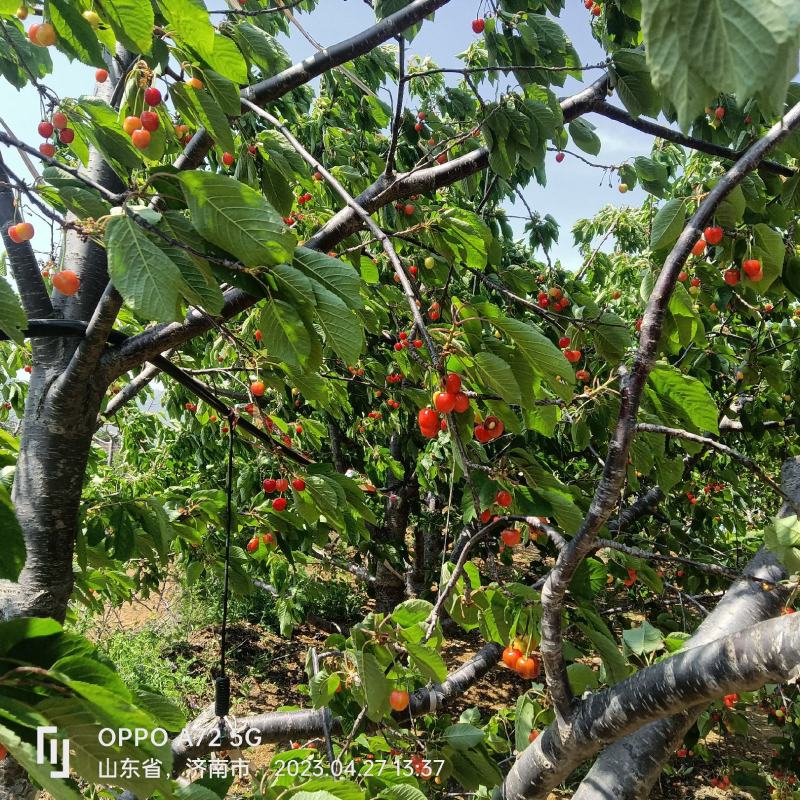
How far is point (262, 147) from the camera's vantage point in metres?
1.73

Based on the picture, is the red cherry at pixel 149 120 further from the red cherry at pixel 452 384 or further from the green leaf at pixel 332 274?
the red cherry at pixel 452 384

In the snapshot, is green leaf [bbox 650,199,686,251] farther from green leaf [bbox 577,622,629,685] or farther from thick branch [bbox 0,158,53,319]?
thick branch [bbox 0,158,53,319]

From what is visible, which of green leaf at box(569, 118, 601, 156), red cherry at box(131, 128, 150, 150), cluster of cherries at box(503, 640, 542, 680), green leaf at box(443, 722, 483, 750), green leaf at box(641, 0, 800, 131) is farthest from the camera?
green leaf at box(443, 722, 483, 750)

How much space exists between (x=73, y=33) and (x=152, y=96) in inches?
14.2

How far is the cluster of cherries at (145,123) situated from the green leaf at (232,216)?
0.57 metres

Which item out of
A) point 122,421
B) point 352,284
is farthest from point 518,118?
point 122,421

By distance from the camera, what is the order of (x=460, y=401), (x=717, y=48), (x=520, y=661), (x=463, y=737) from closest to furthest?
(x=717, y=48) → (x=460, y=401) → (x=520, y=661) → (x=463, y=737)

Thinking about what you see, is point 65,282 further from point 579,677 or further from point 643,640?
point 643,640

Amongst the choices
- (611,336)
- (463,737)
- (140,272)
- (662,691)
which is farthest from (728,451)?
(463,737)

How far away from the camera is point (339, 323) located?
96 cm

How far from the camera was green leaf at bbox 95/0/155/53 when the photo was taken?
83cm

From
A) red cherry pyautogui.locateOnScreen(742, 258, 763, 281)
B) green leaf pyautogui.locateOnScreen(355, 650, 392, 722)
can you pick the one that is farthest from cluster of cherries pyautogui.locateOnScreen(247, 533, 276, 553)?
red cherry pyautogui.locateOnScreen(742, 258, 763, 281)

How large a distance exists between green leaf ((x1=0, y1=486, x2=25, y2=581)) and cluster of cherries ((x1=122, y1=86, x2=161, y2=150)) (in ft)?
3.01

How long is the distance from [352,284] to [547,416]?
716mm
